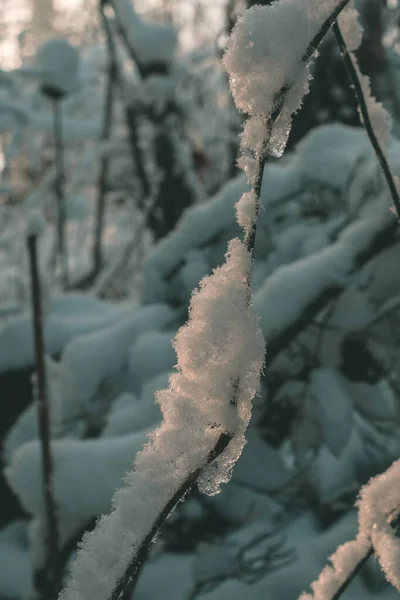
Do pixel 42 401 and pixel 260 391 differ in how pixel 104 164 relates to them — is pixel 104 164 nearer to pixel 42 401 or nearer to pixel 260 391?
pixel 42 401

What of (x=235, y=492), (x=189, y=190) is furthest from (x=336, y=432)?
(x=189, y=190)

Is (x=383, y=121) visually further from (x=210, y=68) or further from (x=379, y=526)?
(x=210, y=68)

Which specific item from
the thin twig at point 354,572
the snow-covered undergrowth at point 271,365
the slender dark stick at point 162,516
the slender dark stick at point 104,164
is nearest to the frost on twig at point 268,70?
the slender dark stick at point 162,516

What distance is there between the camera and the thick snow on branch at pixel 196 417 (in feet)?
1.39

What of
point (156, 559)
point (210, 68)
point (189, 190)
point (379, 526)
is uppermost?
point (210, 68)

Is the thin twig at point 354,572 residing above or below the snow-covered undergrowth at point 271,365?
below

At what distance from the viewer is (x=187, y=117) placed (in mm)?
Answer: 3334

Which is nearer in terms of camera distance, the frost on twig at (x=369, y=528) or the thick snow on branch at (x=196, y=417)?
the thick snow on branch at (x=196, y=417)

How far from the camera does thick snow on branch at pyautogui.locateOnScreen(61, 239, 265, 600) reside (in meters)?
0.42

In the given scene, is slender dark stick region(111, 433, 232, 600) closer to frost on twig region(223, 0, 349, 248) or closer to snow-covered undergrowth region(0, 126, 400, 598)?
frost on twig region(223, 0, 349, 248)

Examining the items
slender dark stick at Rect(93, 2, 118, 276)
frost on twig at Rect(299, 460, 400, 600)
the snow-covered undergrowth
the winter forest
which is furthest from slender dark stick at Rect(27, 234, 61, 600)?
slender dark stick at Rect(93, 2, 118, 276)

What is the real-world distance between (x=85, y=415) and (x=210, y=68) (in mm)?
3324

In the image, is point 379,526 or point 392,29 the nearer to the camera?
point 379,526

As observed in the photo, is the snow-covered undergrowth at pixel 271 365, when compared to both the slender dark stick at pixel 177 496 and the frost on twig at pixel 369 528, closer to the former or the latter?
the frost on twig at pixel 369 528
